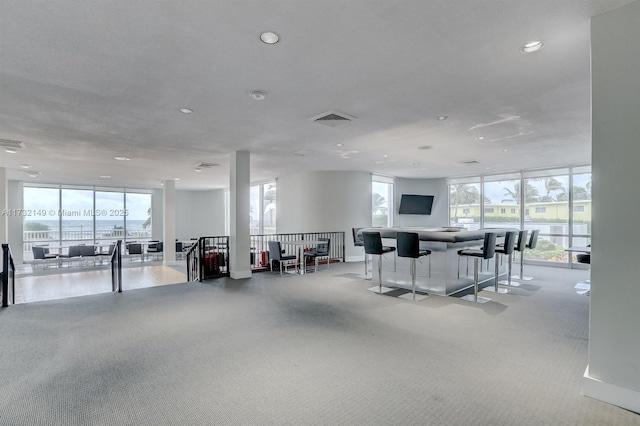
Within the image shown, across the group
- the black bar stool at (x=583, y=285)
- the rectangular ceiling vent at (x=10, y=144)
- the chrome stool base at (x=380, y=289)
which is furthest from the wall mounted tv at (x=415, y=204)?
the rectangular ceiling vent at (x=10, y=144)

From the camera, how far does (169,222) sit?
38.3 feet

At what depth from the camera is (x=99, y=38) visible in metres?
2.62

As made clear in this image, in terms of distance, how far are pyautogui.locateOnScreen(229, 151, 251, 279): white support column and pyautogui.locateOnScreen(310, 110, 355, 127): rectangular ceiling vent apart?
290cm

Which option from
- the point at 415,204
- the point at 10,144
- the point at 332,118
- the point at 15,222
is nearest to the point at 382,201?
the point at 415,204

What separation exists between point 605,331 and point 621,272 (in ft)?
1.47

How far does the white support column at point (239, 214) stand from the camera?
716 centimetres

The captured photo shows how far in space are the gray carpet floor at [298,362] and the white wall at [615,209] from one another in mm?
251

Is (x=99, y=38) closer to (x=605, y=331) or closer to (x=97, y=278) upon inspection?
(x=605, y=331)

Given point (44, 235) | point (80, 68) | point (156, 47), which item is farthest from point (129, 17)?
point (44, 235)

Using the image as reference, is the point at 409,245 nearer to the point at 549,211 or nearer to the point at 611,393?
the point at 611,393

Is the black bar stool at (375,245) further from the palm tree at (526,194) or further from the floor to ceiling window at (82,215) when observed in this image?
the floor to ceiling window at (82,215)

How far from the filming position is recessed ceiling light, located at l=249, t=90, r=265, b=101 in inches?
149

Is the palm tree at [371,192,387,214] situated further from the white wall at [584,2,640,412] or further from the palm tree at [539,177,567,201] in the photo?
the white wall at [584,2,640,412]

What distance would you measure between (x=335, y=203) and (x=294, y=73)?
7.26m
